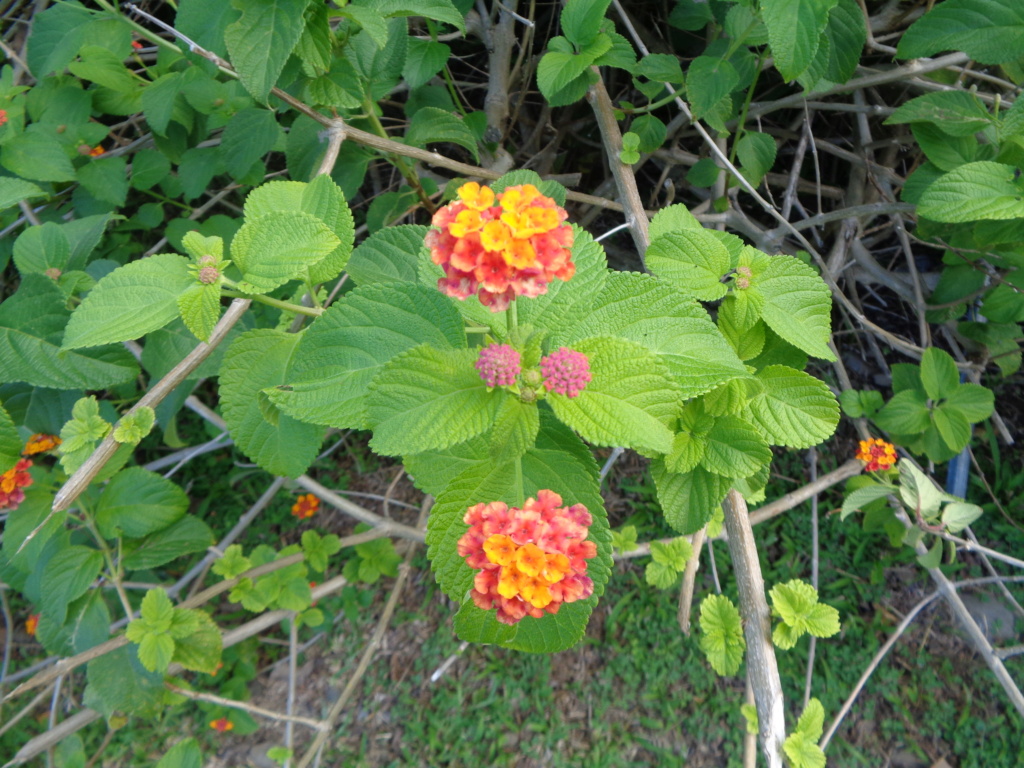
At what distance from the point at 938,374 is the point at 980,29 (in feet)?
2.60

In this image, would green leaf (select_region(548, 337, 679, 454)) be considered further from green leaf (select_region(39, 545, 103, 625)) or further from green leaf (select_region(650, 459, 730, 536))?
green leaf (select_region(39, 545, 103, 625))

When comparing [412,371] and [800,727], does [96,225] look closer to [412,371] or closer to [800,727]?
[412,371]

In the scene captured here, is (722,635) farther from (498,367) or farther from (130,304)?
(130,304)

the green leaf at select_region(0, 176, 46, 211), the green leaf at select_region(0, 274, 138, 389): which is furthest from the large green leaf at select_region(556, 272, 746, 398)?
the green leaf at select_region(0, 176, 46, 211)

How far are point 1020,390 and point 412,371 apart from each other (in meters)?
2.16

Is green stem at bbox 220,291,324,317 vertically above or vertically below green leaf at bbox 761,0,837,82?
below

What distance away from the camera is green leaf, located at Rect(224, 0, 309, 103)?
1.00m

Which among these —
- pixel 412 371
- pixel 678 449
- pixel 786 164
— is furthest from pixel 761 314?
pixel 786 164

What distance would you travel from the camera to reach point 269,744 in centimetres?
219

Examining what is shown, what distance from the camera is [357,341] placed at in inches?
34.2

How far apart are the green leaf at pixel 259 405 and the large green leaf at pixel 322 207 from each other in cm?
13

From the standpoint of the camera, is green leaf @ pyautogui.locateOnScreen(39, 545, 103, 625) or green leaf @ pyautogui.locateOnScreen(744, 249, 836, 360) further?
green leaf @ pyautogui.locateOnScreen(39, 545, 103, 625)

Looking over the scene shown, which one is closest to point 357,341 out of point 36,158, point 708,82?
point 708,82

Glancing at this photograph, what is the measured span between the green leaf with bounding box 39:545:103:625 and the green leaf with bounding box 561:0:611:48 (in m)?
1.57
